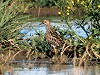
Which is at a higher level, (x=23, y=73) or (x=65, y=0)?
(x=65, y=0)

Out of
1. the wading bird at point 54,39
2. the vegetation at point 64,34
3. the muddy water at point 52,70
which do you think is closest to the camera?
the muddy water at point 52,70

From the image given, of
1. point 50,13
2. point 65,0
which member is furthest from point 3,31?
point 50,13

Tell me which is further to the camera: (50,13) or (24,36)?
(50,13)

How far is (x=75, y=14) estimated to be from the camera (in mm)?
12773

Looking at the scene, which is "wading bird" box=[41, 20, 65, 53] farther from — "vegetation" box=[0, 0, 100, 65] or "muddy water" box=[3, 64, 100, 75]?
"muddy water" box=[3, 64, 100, 75]

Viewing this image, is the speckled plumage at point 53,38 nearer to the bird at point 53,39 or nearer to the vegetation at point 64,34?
the bird at point 53,39

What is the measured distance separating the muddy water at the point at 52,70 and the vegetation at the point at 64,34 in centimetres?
22

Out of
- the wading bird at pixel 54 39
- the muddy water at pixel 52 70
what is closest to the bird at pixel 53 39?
the wading bird at pixel 54 39

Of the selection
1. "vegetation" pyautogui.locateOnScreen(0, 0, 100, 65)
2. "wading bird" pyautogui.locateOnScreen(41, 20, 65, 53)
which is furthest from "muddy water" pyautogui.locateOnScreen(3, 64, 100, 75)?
"wading bird" pyautogui.locateOnScreen(41, 20, 65, 53)

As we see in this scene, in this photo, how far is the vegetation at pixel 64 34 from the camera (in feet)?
40.2

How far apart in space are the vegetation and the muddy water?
8.8 inches

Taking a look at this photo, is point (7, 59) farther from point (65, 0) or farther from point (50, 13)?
point (50, 13)

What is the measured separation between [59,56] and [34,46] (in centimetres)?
79

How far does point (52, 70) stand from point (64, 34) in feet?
4.60
